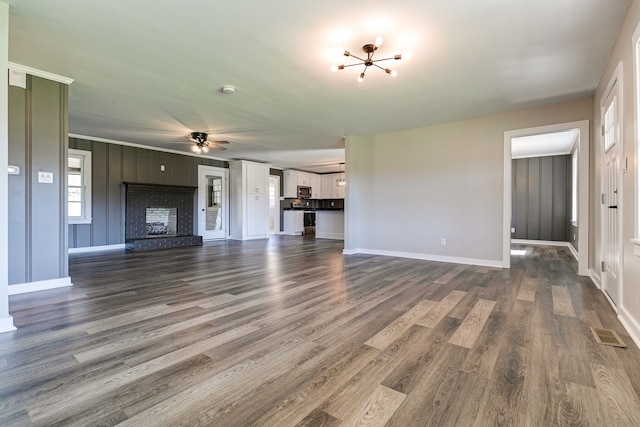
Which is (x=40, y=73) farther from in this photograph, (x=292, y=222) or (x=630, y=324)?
(x=292, y=222)

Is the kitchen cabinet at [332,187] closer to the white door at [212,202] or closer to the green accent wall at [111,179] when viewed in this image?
the white door at [212,202]

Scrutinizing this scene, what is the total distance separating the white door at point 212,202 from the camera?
864cm

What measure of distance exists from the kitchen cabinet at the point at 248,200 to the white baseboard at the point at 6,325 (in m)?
6.57

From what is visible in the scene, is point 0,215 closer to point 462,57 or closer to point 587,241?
point 462,57

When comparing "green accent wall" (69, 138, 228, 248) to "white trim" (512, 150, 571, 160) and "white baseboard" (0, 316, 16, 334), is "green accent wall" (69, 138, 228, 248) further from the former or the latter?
"white trim" (512, 150, 571, 160)

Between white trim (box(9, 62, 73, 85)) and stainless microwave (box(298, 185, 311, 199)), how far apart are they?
8.27m

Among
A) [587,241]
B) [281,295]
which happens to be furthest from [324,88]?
[587,241]

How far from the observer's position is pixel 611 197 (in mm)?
3213

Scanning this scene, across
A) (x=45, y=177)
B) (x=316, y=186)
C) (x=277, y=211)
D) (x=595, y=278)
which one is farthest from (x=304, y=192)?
(x=595, y=278)

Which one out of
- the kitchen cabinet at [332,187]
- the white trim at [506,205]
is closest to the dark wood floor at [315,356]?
the white trim at [506,205]

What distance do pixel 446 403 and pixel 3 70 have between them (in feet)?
12.2

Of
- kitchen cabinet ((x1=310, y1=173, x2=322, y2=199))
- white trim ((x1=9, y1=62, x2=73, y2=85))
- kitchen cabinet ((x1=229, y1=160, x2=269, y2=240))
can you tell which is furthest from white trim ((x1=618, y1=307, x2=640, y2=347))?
kitchen cabinet ((x1=310, y1=173, x2=322, y2=199))

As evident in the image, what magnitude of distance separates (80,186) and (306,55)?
609cm

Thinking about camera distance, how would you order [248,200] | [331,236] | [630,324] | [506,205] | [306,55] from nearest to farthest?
1. [630,324]
2. [306,55]
3. [506,205]
4. [248,200]
5. [331,236]
